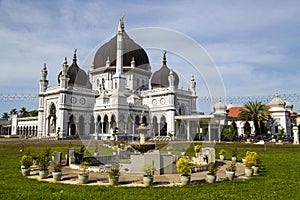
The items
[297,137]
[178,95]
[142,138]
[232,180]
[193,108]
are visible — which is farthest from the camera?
[193,108]

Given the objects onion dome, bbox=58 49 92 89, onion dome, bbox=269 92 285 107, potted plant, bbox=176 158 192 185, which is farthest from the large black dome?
potted plant, bbox=176 158 192 185

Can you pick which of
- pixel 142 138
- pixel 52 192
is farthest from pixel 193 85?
pixel 52 192

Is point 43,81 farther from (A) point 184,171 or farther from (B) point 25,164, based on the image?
(A) point 184,171

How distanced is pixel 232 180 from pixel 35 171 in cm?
893

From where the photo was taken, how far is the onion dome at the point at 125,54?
210 ft

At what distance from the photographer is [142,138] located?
18109 mm

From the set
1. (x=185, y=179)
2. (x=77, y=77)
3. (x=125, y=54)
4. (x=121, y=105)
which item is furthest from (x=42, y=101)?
(x=185, y=179)

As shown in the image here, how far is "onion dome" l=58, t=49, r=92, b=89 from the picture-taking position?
63.6m

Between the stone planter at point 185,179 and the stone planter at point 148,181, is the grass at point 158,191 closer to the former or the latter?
the stone planter at point 185,179

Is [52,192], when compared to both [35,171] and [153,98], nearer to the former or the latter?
[35,171]

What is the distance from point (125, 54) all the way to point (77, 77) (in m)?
12.2

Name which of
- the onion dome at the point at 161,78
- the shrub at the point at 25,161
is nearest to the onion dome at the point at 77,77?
the onion dome at the point at 161,78

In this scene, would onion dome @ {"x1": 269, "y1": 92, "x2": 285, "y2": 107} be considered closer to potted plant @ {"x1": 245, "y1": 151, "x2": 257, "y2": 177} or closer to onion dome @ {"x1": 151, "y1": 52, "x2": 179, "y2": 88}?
onion dome @ {"x1": 151, "y1": 52, "x2": 179, "y2": 88}

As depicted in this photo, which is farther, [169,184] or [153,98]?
[153,98]
